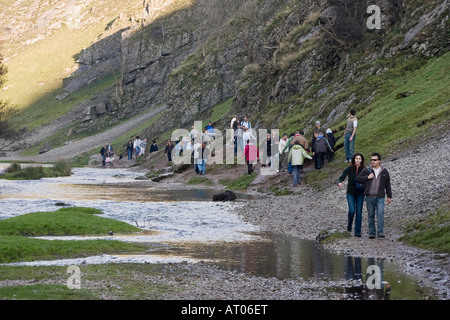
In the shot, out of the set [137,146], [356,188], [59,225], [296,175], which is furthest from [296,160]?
[137,146]

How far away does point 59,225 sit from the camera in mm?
20547

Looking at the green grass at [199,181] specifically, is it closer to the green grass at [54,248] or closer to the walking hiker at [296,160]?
the walking hiker at [296,160]

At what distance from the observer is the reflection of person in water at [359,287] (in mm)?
11492

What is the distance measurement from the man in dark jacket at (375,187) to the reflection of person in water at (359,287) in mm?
3475

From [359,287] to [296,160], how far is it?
20.9m

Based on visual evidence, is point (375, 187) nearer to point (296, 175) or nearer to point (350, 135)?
point (350, 135)

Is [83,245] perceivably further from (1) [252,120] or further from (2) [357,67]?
(1) [252,120]

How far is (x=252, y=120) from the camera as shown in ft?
188

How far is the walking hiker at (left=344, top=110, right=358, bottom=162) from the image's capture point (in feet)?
103

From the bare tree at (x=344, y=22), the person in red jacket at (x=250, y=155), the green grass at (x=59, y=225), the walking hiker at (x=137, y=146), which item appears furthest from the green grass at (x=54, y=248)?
the walking hiker at (x=137, y=146)

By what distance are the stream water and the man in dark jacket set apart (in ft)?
6.81

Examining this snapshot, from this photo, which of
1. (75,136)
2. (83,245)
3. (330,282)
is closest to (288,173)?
(83,245)
